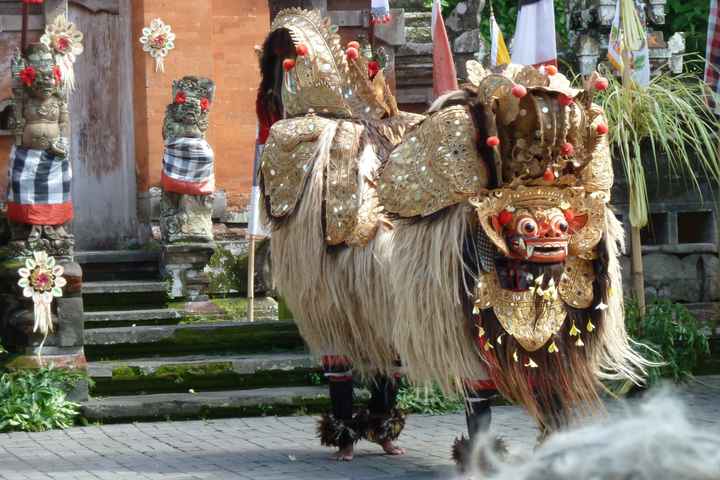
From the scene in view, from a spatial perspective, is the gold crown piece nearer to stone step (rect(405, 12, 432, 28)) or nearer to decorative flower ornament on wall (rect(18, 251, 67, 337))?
decorative flower ornament on wall (rect(18, 251, 67, 337))

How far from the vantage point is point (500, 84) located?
17.5ft

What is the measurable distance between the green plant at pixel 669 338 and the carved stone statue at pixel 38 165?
150 inches

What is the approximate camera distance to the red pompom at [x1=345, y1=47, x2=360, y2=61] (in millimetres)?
6610

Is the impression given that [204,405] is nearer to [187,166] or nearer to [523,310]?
[187,166]

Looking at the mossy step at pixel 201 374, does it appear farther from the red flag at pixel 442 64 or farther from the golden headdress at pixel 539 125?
the golden headdress at pixel 539 125

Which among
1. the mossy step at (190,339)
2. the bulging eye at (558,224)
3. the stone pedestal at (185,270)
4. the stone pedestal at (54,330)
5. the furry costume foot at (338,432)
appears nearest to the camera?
the bulging eye at (558,224)

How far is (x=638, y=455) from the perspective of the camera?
1.59m

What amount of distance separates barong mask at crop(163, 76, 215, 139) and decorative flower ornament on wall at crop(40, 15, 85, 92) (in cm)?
159

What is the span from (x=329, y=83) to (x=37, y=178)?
239cm

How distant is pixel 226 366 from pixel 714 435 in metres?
6.74

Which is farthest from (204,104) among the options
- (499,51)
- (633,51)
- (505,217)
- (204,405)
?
(505,217)

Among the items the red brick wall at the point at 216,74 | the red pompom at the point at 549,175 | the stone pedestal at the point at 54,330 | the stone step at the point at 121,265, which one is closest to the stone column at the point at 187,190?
the stone step at the point at 121,265

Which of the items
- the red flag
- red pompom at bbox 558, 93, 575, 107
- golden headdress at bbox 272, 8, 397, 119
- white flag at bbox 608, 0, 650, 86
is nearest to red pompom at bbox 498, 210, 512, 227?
red pompom at bbox 558, 93, 575, 107

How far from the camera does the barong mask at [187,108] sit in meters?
9.77
